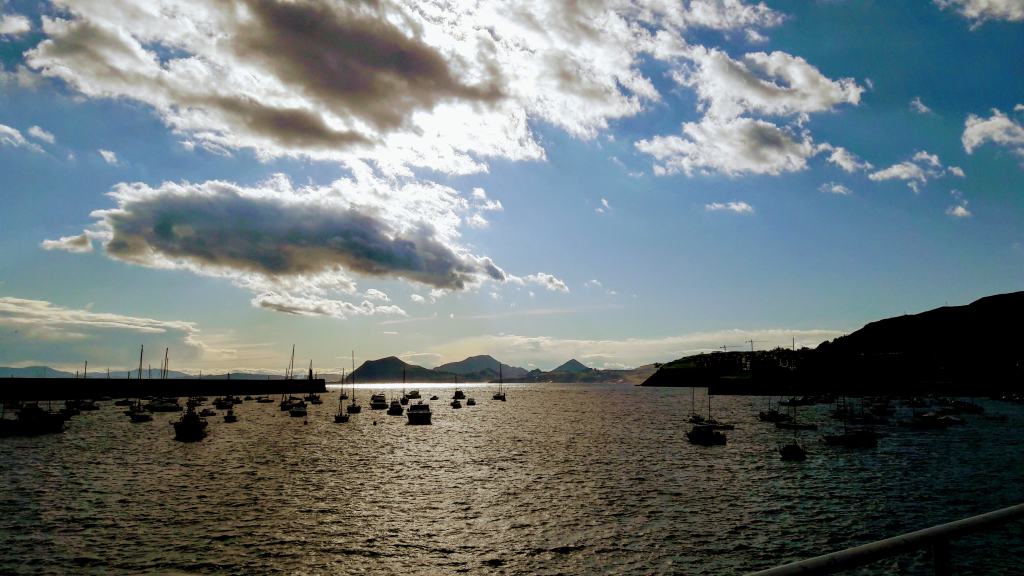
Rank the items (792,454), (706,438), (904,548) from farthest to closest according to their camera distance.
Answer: (706,438), (792,454), (904,548)

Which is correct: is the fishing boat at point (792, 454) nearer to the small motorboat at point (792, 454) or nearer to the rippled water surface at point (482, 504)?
the small motorboat at point (792, 454)

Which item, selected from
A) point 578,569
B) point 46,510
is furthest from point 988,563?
point 46,510

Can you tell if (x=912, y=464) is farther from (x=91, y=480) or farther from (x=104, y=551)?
(x=91, y=480)

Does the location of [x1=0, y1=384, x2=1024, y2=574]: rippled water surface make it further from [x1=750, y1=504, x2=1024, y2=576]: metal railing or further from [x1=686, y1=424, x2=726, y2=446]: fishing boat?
[x1=750, y1=504, x2=1024, y2=576]: metal railing

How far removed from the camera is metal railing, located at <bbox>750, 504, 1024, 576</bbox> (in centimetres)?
413

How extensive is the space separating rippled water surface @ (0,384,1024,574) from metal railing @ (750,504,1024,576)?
26962mm

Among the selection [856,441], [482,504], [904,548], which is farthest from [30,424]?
[856,441]

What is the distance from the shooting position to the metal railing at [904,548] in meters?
4.13

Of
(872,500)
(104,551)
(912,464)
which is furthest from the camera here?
(912,464)

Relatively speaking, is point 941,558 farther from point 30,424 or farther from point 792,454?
point 30,424

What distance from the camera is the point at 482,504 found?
46.2 m

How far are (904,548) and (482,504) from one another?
145ft

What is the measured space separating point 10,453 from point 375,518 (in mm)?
62281

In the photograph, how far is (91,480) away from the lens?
55562 mm
